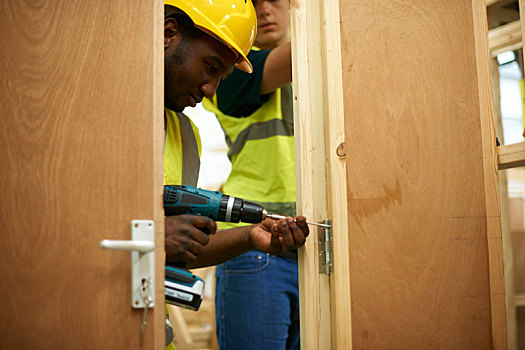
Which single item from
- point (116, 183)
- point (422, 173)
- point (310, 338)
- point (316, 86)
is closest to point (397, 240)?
point (422, 173)

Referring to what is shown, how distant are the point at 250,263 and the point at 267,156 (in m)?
0.43

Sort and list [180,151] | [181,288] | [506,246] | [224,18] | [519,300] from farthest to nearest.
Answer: [506,246]
[519,300]
[180,151]
[224,18]
[181,288]

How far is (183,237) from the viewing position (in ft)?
4.31

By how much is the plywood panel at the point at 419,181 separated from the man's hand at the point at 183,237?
0.40m

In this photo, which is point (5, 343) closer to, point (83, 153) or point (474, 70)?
point (83, 153)

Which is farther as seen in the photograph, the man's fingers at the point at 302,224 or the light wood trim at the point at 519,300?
the light wood trim at the point at 519,300

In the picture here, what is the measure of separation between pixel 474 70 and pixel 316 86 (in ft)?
1.57

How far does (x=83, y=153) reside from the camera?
1.03m

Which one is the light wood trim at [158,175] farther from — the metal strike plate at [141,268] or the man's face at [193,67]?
the man's face at [193,67]

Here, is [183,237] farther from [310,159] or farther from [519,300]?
[519,300]

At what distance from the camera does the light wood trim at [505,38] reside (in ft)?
6.50

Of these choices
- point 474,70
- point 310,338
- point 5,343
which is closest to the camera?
point 5,343

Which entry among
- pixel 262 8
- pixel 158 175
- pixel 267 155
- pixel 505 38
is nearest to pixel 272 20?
pixel 262 8

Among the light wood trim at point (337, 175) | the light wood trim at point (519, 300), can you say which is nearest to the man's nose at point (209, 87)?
the light wood trim at point (337, 175)
